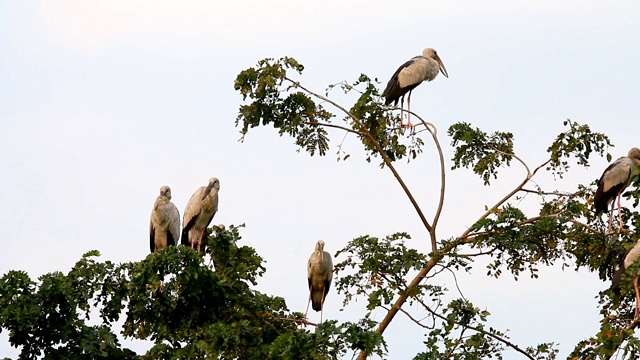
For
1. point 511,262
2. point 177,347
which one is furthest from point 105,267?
point 511,262

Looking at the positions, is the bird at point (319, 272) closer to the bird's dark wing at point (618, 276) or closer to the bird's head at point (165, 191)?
the bird's head at point (165, 191)

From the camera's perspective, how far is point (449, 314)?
10219 millimetres

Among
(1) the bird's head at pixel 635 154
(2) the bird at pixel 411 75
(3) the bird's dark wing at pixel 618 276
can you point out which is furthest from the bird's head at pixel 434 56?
(3) the bird's dark wing at pixel 618 276

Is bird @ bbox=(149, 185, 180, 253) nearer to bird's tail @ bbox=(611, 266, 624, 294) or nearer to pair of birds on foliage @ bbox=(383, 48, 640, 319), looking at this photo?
pair of birds on foliage @ bbox=(383, 48, 640, 319)

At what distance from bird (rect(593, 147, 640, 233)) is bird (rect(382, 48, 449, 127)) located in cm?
248

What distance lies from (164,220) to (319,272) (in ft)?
8.03

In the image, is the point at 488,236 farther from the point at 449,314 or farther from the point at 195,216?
the point at 195,216

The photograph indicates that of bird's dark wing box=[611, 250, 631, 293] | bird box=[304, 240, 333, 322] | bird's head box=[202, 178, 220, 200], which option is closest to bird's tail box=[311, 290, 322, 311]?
bird box=[304, 240, 333, 322]

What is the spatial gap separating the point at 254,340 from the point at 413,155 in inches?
108

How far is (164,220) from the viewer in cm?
1291

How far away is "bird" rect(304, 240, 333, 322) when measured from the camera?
14.5 metres

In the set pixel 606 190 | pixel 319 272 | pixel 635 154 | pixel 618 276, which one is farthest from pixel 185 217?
pixel 635 154

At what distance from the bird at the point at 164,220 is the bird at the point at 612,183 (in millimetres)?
4520

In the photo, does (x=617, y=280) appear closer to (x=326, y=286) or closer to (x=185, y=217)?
(x=185, y=217)
